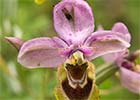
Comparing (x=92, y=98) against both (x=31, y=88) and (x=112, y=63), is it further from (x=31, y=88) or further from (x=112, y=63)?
(x=31, y=88)

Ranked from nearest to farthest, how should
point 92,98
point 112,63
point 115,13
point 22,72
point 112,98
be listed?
point 92,98, point 112,63, point 22,72, point 112,98, point 115,13

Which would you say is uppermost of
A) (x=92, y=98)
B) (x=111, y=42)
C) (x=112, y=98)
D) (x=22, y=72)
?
(x=111, y=42)

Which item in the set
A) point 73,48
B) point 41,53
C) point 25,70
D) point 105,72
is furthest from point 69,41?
point 25,70

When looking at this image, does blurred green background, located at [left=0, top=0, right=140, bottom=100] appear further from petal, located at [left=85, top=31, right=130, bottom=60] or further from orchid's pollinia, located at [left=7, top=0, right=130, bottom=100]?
petal, located at [left=85, top=31, right=130, bottom=60]

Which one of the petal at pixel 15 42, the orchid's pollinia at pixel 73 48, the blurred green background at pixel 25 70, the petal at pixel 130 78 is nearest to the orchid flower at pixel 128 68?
the petal at pixel 130 78

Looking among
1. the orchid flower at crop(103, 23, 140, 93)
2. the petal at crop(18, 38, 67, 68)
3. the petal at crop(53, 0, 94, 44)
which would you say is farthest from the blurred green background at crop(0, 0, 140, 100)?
the orchid flower at crop(103, 23, 140, 93)

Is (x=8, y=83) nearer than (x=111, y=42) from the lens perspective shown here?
No

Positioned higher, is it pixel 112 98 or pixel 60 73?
pixel 60 73

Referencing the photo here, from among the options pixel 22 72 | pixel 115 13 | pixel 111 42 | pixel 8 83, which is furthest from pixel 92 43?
pixel 115 13
